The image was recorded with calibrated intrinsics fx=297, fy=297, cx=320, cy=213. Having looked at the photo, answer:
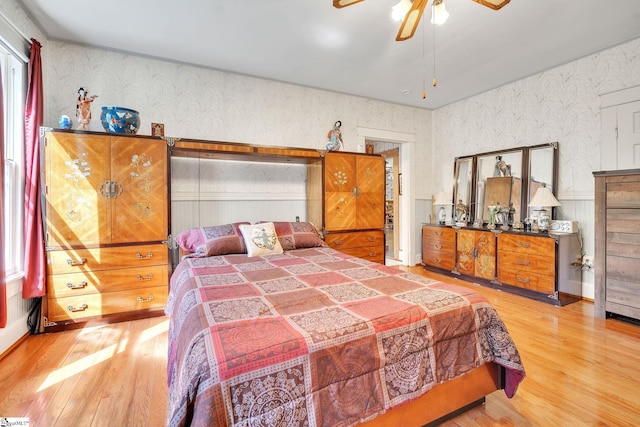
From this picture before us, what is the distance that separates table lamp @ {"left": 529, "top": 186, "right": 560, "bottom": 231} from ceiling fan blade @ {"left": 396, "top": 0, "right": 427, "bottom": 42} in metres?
2.67

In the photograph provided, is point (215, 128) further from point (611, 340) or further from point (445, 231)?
point (611, 340)

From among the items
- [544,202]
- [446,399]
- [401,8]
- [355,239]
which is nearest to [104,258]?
[355,239]

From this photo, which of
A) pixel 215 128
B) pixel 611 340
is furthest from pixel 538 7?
pixel 215 128

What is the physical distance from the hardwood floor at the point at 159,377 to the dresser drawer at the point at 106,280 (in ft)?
1.13

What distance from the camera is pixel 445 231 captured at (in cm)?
452

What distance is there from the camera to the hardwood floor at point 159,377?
5.13ft

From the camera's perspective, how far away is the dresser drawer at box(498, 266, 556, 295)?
10.7ft

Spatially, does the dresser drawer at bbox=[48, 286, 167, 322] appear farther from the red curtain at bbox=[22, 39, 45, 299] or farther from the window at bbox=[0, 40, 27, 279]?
the window at bbox=[0, 40, 27, 279]

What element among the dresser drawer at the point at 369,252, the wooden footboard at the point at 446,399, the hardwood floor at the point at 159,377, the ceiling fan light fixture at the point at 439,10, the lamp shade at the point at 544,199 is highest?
the ceiling fan light fixture at the point at 439,10

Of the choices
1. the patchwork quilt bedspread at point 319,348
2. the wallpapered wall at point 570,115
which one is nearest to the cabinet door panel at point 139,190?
the patchwork quilt bedspread at point 319,348

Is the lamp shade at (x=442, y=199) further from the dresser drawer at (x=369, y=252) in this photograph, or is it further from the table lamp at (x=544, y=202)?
the dresser drawer at (x=369, y=252)

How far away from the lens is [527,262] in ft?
11.3

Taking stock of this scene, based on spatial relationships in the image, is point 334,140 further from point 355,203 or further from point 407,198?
point 407,198

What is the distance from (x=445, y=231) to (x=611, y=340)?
2.30m
